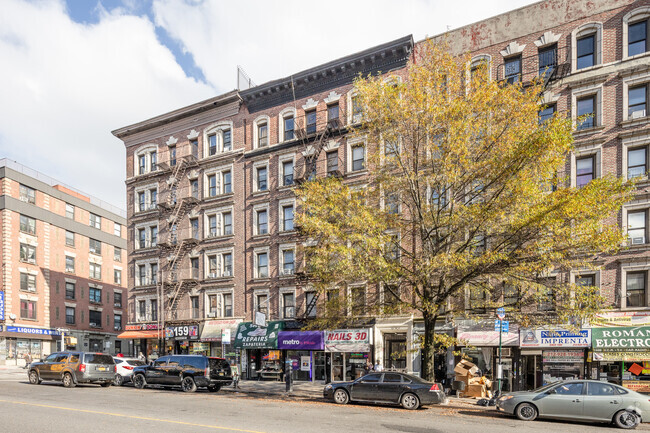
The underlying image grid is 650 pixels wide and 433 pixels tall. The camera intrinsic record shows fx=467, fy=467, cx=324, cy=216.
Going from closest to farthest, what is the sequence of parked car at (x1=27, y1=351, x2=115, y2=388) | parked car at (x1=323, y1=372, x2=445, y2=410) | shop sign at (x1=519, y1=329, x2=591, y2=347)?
parked car at (x1=323, y1=372, x2=445, y2=410) < shop sign at (x1=519, y1=329, x2=591, y2=347) < parked car at (x1=27, y1=351, x2=115, y2=388)

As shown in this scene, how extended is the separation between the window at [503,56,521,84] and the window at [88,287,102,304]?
158ft

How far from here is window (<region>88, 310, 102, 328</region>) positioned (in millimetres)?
51528

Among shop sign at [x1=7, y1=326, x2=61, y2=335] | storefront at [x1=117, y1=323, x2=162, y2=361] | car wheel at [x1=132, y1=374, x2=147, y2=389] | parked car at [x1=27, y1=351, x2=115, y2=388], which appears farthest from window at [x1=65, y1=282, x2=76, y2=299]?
car wheel at [x1=132, y1=374, x2=147, y2=389]

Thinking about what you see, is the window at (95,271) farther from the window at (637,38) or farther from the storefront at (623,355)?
the window at (637,38)

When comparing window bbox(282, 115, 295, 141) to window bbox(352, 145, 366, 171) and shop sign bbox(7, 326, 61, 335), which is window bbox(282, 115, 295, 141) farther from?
shop sign bbox(7, 326, 61, 335)

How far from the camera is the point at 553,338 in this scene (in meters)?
21.4

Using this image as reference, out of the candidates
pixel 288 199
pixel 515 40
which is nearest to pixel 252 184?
pixel 288 199

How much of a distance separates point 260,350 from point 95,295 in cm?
3163

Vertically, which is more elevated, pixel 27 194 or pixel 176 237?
pixel 27 194

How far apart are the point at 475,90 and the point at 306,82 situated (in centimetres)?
1615

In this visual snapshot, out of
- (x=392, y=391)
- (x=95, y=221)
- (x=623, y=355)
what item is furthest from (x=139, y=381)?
(x=95, y=221)

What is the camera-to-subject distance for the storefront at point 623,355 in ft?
64.7

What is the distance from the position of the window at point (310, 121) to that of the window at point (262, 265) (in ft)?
28.8

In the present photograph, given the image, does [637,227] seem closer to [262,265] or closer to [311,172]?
[311,172]
